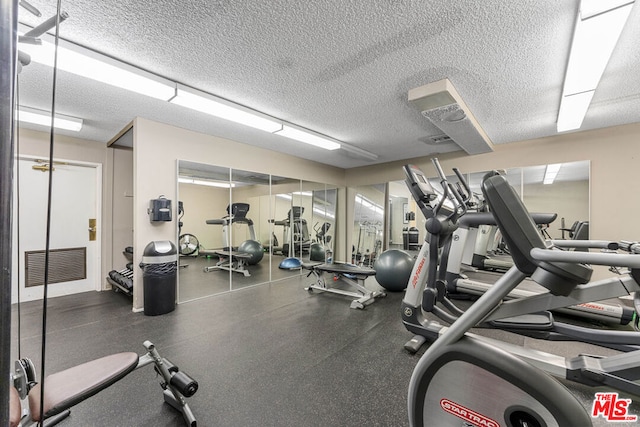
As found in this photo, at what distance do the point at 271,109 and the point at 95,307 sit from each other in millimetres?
3564

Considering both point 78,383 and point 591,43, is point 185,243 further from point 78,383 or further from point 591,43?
point 591,43

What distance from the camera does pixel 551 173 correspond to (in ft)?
14.0

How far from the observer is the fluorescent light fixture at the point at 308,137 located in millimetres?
3783

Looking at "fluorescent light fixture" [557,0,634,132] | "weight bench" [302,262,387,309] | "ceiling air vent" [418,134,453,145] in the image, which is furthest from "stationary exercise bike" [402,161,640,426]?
"ceiling air vent" [418,134,453,145]

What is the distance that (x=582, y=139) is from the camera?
398cm

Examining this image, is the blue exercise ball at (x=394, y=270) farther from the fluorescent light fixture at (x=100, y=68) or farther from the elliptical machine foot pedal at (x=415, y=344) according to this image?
the fluorescent light fixture at (x=100, y=68)

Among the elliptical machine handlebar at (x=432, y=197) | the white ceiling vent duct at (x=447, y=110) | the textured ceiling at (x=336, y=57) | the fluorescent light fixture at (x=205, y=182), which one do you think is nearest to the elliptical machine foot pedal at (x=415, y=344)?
the elliptical machine handlebar at (x=432, y=197)

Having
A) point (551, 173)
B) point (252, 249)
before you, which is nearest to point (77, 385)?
point (252, 249)

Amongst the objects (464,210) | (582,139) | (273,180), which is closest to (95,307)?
(273,180)

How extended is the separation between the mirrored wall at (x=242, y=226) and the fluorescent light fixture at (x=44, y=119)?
1372 millimetres

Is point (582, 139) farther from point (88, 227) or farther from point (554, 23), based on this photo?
point (88, 227)

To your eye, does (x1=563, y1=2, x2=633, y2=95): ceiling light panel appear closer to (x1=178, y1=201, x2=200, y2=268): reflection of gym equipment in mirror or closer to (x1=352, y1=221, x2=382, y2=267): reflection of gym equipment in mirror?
(x1=352, y1=221, x2=382, y2=267): reflection of gym equipment in mirror

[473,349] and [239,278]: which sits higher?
[473,349]

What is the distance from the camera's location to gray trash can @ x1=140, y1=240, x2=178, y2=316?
10.4ft
